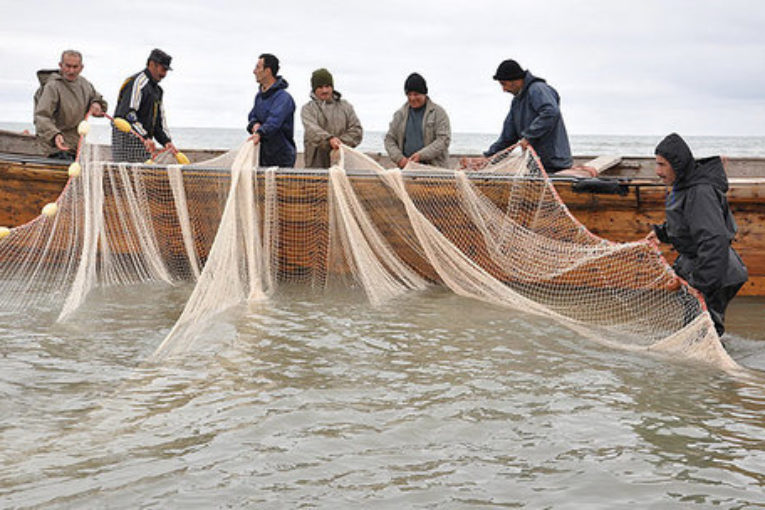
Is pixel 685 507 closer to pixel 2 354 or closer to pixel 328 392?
pixel 328 392

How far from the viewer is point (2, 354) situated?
5820 mm

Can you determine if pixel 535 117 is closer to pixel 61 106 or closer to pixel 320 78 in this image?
pixel 320 78

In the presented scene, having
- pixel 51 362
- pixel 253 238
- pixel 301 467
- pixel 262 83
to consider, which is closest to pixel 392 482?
pixel 301 467

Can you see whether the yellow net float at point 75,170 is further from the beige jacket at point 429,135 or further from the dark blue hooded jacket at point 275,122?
the beige jacket at point 429,135

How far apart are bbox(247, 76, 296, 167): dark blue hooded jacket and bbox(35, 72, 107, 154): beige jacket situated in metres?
1.76

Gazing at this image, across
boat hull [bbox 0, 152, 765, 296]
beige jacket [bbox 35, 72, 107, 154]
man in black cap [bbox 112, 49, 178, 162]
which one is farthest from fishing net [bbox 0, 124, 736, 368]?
beige jacket [bbox 35, 72, 107, 154]

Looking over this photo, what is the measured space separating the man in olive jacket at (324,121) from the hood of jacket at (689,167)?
3851 millimetres

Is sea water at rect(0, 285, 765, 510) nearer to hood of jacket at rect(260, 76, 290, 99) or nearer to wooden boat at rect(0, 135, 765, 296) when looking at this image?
wooden boat at rect(0, 135, 765, 296)

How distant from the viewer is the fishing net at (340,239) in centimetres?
707

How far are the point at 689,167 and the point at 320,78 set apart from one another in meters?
4.23

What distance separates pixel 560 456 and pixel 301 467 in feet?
4.07

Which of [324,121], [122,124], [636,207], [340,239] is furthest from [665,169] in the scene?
[122,124]

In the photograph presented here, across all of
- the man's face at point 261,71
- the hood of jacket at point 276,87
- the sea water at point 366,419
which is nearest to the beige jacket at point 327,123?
the hood of jacket at point 276,87

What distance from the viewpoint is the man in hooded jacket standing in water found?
5141mm
